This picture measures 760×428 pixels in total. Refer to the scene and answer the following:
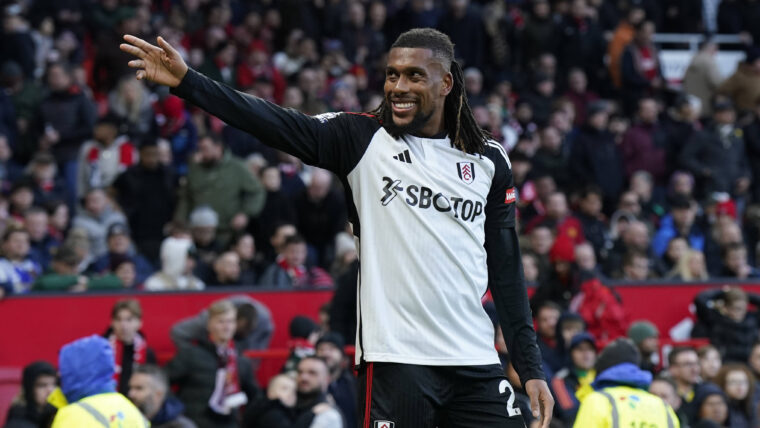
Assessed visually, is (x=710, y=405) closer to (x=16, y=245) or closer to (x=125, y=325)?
(x=125, y=325)

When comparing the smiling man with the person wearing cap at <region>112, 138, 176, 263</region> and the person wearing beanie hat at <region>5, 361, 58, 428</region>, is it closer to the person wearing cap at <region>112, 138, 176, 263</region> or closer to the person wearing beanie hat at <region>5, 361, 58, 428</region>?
the person wearing beanie hat at <region>5, 361, 58, 428</region>

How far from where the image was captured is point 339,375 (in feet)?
33.7

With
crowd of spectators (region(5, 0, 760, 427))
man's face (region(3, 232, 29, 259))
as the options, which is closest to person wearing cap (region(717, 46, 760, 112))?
crowd of spectators (region(5, 0, 760, 427))

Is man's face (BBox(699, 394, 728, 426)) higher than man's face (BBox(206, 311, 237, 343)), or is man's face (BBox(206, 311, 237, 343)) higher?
man's face (BBox(206, 311, 237, 343))

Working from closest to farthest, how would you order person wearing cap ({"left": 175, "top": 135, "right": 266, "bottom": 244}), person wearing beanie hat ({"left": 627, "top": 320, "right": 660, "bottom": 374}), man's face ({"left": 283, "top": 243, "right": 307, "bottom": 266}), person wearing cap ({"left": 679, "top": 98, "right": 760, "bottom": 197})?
person wearing beanie hat ({"left": 627, "top": 320, "right": 660, "bottom": 374}) → man's face ({"left": 283, "top": 243, "right": 307, "bottom": 266}) → person wearing cap ({"left": 175, "top": 135, "right": 266, "bottom": 244}) → person wearing cap ({"left": 679, "top": 98, "right": 760, "bottom": 197})

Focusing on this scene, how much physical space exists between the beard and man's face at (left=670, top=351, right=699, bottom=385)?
623cm

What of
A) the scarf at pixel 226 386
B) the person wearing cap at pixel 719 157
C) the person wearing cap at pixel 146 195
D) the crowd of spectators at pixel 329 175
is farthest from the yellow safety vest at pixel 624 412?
the person wearing cap at pixel 719 157

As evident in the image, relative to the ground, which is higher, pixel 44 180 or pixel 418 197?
pixel 44 180

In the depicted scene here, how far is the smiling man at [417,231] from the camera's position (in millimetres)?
4527

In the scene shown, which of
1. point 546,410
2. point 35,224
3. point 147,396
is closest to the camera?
point 546,410

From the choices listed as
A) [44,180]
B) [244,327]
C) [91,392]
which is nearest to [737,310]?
[244,327]

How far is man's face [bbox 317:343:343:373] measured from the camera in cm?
995

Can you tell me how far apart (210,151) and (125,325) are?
13.0 feet

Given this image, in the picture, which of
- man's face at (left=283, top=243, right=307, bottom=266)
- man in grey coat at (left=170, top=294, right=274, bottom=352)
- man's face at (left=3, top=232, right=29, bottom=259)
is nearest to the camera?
man in grey coat at (left=170, top=294, right=274, bottom=352)
